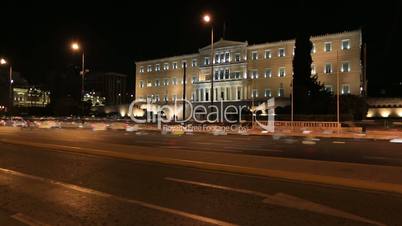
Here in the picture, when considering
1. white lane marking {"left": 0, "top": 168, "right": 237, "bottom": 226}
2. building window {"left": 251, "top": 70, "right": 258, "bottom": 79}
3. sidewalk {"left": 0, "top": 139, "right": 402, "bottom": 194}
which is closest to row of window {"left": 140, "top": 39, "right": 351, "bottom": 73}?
building window {"left": 251, "top": 70, "right": 258, "bottom": 79}

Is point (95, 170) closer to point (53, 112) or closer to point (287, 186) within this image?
point (287, 186)

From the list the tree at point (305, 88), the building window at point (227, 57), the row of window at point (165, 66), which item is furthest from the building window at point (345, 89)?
the row of window at point (165, 66)

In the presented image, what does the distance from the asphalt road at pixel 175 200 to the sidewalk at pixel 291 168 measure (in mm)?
506

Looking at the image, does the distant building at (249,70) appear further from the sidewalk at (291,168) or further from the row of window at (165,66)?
the sidewalk at (291,168)

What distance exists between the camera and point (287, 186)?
10.4m

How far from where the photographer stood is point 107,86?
167 m

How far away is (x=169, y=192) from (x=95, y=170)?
4.41 m

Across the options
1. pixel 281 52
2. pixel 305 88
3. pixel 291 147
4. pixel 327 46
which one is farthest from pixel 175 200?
pixel 281 52

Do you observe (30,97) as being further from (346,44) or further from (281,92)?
(346,44)

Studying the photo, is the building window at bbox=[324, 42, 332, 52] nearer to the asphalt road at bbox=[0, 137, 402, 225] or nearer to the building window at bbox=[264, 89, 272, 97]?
the building window at bbox=[264, 89, 272, 97]

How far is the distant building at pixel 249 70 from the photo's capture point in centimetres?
8531

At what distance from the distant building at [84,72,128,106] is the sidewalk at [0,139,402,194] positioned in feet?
490

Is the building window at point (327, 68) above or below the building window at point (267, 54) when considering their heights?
below

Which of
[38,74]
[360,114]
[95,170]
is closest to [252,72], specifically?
[360,114]
